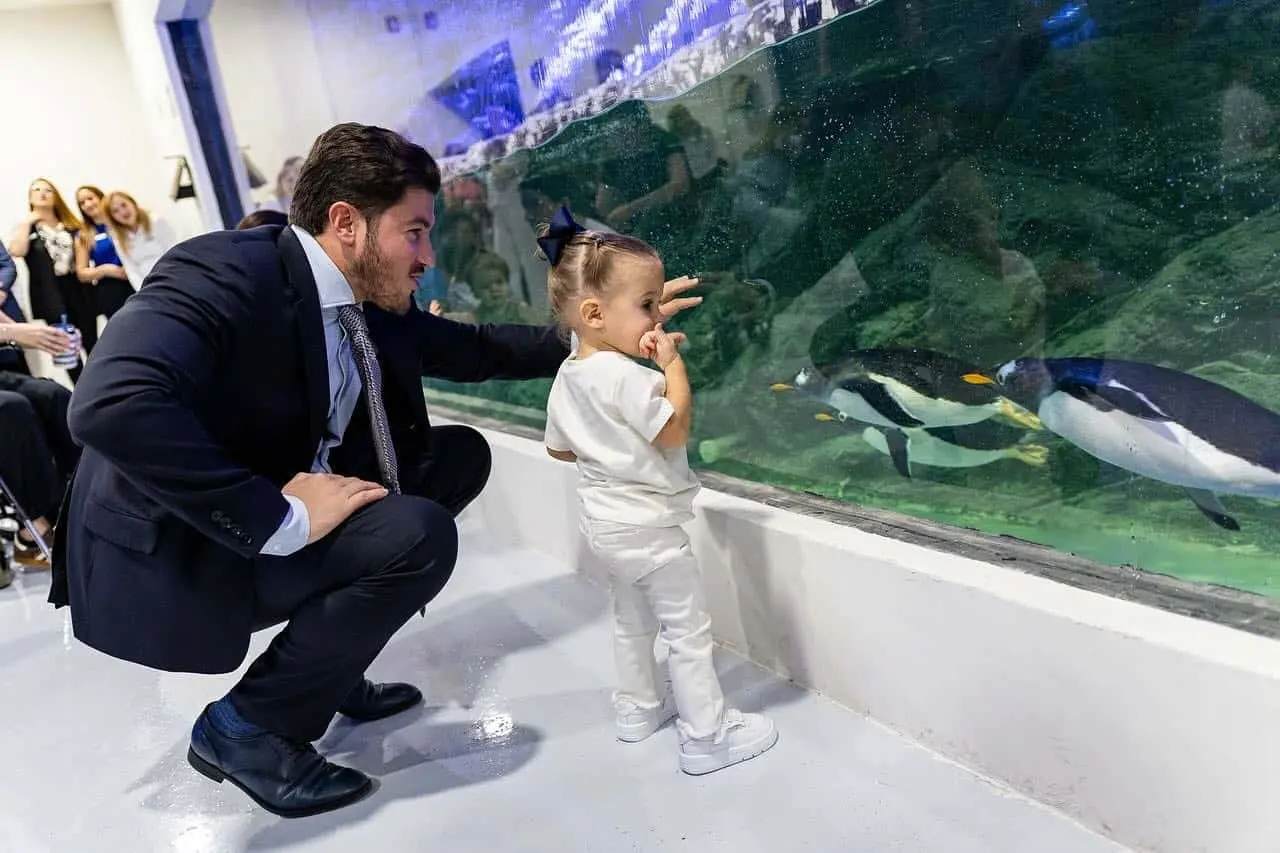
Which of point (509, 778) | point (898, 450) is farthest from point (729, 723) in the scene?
point (898, 450)

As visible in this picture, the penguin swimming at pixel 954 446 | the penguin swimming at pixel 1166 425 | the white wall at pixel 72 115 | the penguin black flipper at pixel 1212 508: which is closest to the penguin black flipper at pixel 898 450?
the penguin swimming at pixel 954 446

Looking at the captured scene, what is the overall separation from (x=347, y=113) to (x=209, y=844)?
10.4 ft

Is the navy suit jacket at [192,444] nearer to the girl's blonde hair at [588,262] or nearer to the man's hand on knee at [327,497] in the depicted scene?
the man's hand on knee at [327,497]

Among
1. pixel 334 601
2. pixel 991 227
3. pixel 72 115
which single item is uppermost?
pixel 72 115

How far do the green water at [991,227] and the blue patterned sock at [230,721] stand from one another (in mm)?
1142

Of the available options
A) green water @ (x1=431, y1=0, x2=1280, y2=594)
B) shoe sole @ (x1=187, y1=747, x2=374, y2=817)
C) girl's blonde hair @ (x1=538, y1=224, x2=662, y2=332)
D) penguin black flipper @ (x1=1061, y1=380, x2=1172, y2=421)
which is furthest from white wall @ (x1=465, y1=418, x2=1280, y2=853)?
shoe sole @ (x1=187, y1=747, x2=374, y2=817)

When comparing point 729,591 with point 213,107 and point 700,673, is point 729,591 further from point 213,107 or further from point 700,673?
point 213,107

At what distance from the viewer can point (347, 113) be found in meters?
3.93

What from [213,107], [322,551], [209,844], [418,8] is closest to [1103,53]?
[322,551]

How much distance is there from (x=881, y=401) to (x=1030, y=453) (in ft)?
1.09

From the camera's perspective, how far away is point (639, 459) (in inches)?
60.9

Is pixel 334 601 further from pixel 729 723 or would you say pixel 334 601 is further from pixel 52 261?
pixel 52 261

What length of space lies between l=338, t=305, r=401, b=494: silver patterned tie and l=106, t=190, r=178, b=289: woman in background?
5.22 meters

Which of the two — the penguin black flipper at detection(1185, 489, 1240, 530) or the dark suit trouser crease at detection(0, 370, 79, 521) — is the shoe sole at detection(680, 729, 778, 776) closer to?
the penguin black flipper at detection(1185, 489, 1240, 530)
